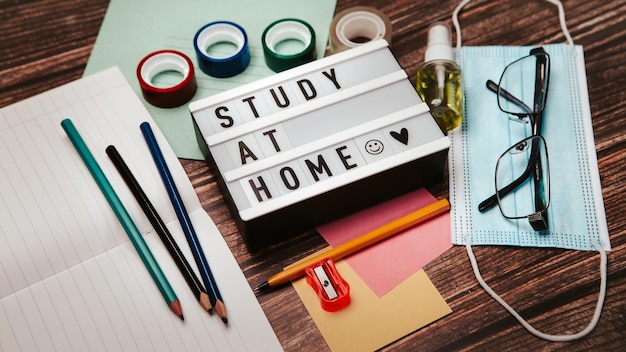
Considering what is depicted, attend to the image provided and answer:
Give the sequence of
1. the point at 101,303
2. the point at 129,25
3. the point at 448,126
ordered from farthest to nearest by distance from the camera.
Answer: the point at 129,25, the point at 448,126, the point at 101,303

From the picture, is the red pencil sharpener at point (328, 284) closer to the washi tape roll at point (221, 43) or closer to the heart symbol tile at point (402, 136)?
the heart symbol tile at point (402, 136)

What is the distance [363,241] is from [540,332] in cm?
23

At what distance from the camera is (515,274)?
0.75 metres

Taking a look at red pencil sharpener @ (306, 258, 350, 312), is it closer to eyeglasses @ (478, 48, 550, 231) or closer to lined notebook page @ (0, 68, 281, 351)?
lined notebook page @ (0, 68, 281, 351)

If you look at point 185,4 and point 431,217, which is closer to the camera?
point 431,217

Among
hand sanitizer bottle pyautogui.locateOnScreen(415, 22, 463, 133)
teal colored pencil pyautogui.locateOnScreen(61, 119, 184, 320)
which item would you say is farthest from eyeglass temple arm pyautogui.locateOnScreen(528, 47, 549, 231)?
teal colored pencil pyautogui.locateOnScreen(61, 119, 184, 320)

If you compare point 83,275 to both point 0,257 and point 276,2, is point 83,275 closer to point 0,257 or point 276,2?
point 0,257

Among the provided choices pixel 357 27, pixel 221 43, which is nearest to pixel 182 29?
pixel 221 43

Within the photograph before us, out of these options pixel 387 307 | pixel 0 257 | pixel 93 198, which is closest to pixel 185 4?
pixel 93 198

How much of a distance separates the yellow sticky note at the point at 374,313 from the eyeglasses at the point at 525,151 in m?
0.14

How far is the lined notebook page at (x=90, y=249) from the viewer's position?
0.71 metres

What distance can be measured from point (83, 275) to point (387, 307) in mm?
368

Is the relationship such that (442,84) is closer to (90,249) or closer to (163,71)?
(163,71)

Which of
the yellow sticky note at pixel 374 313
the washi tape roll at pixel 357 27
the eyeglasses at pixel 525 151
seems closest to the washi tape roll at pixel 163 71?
the washi tape roll at pixel 357 27
